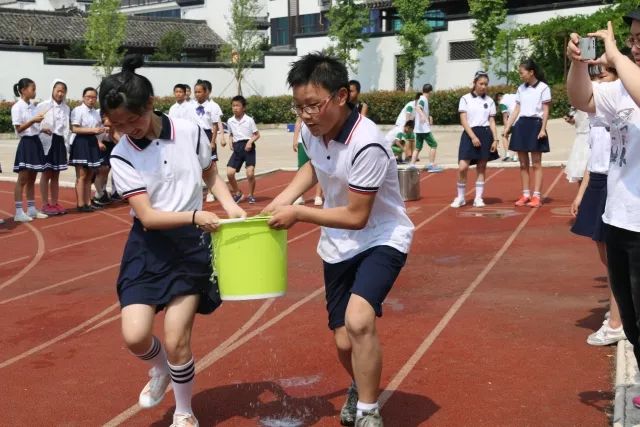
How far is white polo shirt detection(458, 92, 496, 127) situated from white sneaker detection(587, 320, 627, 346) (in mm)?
6300

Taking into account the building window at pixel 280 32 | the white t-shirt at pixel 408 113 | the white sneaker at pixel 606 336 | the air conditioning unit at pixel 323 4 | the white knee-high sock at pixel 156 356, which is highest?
the air conditioning unit at pixel 323 4

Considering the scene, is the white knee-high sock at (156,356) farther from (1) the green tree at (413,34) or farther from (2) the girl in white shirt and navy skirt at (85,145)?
(1) the green tree at (413,34)

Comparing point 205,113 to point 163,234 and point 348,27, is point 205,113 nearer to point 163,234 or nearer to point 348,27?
point 163,234

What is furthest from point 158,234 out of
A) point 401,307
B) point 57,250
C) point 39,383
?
point 57,250

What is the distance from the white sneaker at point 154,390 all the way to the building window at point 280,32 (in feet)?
160

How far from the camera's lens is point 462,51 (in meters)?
35.4

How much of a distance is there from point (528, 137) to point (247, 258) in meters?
8.05

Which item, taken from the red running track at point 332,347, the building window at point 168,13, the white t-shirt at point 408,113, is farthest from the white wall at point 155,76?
the red running track at point 332,347

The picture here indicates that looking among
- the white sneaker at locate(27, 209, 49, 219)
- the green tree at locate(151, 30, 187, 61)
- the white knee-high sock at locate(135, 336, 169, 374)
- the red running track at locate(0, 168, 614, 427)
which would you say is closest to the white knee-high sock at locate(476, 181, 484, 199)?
the red running track at locate(0, 168, 614, 427)

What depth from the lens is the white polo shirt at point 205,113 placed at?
41.1 feet

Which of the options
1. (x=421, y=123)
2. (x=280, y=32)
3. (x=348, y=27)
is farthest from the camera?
(x=280, y=32)

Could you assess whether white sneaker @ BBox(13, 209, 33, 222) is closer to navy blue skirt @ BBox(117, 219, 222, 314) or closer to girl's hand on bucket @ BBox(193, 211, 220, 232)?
navy blue skirt @ BBox(117, 219, 222, 314)

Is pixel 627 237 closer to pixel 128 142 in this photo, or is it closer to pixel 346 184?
pixel 346 184

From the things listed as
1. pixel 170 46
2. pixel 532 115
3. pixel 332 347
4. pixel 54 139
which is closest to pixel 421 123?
pixel 532 115
